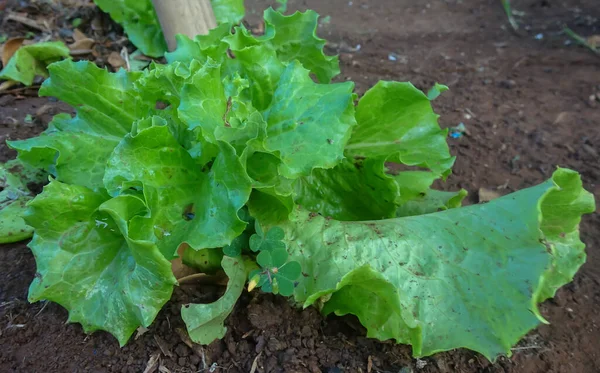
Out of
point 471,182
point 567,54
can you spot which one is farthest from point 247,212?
point 567,54

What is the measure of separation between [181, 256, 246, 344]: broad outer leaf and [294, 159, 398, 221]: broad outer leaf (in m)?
0.42

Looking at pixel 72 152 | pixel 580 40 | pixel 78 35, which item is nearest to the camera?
pixel 72 152

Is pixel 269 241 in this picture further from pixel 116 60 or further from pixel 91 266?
pixel 116 60

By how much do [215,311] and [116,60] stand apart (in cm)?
236

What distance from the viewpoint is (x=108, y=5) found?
11.3ft

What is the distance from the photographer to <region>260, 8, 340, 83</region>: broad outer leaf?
2.35 meters

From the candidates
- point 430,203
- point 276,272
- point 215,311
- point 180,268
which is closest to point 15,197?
point 180,268

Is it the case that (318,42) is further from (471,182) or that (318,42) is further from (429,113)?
(471,182)

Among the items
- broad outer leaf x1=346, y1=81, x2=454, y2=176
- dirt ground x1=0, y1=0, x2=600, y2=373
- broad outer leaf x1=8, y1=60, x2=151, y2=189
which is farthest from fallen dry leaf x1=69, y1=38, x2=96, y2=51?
broad outer leaf x1=346, y1=81, x2=454, y2=176

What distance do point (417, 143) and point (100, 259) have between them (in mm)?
1356

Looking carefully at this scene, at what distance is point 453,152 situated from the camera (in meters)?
3.07

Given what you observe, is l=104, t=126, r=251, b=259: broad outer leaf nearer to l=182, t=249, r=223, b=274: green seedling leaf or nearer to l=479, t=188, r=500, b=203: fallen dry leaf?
l=182, t=249, r=223, b=274: green seedling leaf

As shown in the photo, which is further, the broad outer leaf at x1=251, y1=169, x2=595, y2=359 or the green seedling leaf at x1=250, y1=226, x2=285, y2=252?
the green seedling leaf at x1=250, y1=226, x2=285, y2=252

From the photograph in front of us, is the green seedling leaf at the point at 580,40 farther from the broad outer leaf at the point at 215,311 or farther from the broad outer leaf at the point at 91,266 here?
the broad outer leaf at the point at 91,266
